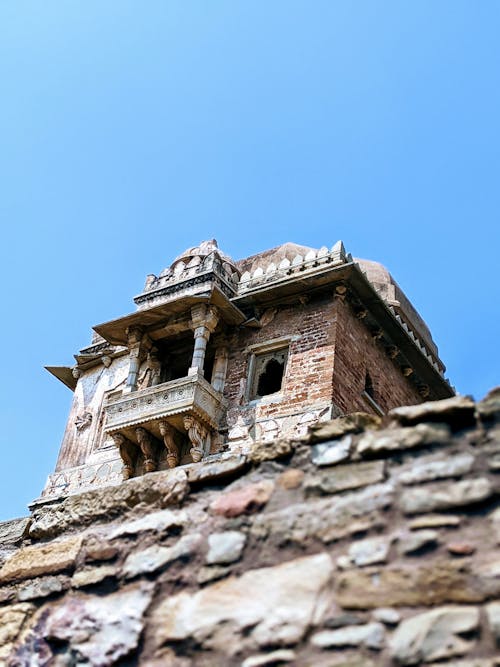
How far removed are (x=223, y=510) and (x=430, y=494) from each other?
0.80 metres

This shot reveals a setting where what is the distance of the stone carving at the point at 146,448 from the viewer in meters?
13.9

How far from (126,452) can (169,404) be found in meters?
1.34

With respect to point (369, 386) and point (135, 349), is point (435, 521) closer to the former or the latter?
point (369, 386)

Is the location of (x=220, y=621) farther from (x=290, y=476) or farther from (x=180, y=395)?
(x=180, y=395)

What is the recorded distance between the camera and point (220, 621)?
2.70 metres

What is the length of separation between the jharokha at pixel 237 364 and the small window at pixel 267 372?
0.02 m

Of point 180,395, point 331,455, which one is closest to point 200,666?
point 331,455

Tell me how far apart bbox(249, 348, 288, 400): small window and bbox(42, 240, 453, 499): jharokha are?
0.06 ft

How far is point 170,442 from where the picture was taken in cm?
1370

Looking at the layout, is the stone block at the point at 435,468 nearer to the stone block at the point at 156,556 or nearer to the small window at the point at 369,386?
the stone block at the point at 156,556

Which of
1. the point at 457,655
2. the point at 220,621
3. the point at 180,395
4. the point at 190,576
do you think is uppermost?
the point at 180,395

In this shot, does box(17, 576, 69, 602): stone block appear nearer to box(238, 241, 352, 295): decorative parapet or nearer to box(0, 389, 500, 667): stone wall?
box(0, 389, 500, 667): stone wall

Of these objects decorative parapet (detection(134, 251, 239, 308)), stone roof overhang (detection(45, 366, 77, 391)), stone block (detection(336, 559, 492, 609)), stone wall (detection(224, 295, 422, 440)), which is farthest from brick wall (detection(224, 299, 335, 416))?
stone block (detection(336, 559, 492, 609))

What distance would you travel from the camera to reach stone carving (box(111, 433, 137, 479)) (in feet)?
46.5
